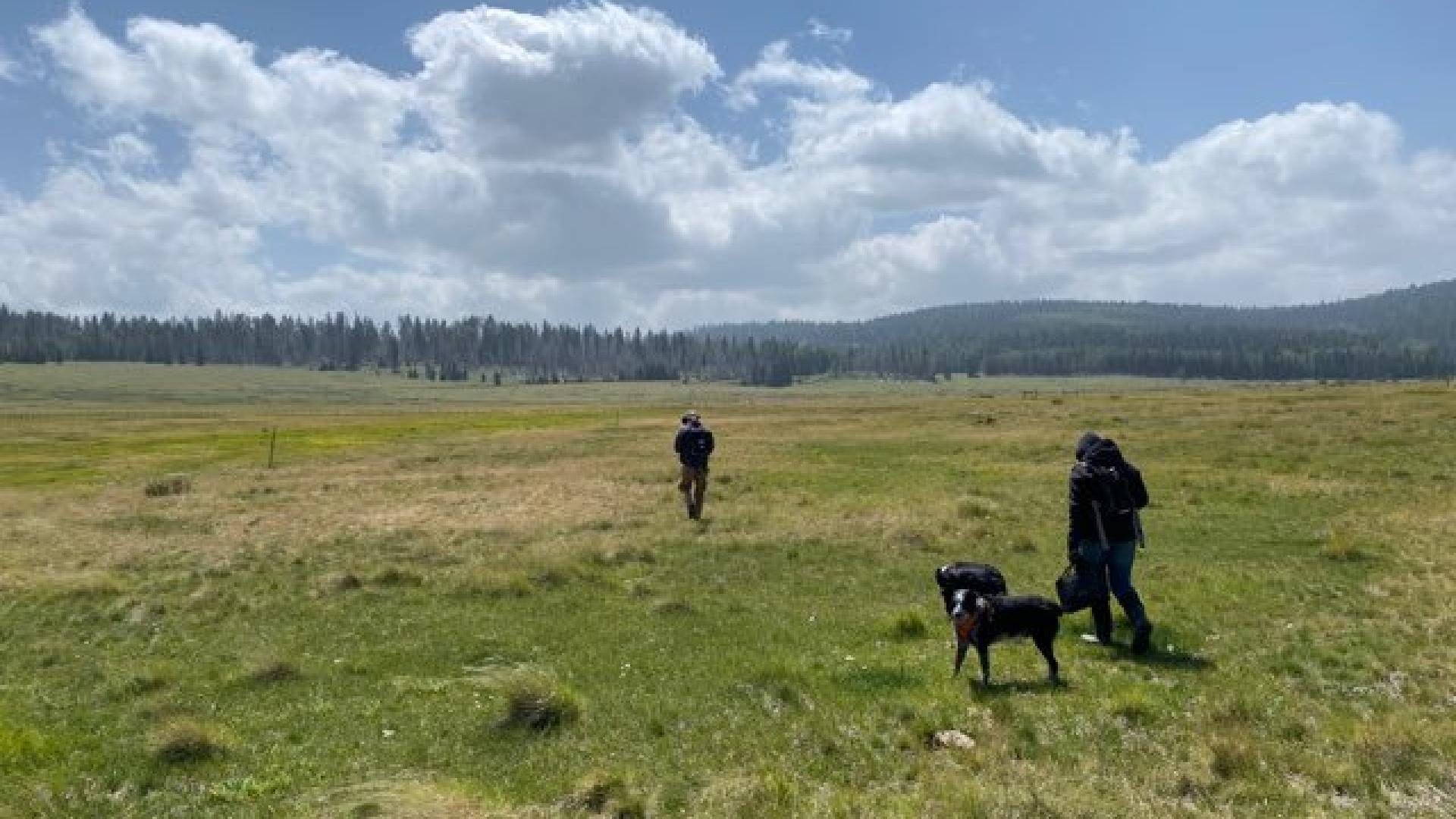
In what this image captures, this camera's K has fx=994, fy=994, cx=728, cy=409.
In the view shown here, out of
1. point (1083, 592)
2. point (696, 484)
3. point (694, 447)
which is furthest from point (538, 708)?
point (694, 447)

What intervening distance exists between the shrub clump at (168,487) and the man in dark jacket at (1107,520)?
3836 cm

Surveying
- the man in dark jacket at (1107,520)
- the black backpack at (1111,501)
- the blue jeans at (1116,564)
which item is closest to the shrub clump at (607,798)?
the man in dark jacket at (1107,520)

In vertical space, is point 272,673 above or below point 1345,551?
below

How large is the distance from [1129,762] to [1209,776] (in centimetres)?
75

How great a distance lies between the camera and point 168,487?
4219 centimetres

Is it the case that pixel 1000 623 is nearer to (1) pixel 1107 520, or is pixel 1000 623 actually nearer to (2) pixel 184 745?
(1) pixel 1107 520

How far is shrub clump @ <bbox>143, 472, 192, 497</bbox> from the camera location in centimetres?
4131

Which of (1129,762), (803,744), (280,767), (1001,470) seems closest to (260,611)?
(280,767)

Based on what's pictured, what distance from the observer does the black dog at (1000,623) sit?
1259cm

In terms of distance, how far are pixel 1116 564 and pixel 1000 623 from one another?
2.73 m

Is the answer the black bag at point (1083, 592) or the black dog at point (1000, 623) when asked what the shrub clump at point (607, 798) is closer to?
the black dog at point (1000, 623)

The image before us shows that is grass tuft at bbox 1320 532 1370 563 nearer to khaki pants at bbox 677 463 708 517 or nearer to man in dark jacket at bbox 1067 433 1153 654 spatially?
man in dark jacket at bbox 1067 433 1153 654

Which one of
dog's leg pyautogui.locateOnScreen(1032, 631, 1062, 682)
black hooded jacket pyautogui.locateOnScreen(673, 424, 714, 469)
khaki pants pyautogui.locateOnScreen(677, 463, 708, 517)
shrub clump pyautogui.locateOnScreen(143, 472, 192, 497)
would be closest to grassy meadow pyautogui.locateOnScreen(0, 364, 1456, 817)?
dog's leg pyautogui.locateOnScreen(1032, 631, 1062, 682)

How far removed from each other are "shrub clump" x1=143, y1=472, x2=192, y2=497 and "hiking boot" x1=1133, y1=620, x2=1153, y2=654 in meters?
39.1
